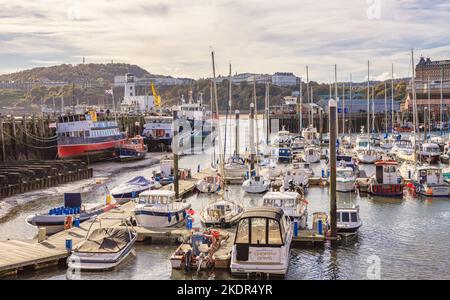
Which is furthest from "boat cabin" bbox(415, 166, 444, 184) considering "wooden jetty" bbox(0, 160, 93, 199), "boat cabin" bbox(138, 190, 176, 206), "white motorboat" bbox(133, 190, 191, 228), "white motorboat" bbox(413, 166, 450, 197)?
"wooden jetty" bbox(0, 160, 93, 199)

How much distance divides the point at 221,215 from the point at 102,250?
7725 millimetres

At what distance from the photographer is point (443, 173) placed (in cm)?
4369

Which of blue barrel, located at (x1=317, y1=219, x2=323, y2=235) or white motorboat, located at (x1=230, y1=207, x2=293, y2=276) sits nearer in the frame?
white motorboat, located at (x1=230, y1=207, x2=293, y2=276)

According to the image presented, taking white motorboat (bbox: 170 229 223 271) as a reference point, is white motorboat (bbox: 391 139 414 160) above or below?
above

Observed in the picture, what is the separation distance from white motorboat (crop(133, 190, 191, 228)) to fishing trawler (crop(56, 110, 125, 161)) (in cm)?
4025

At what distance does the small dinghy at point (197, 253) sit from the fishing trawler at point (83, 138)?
46.1 m

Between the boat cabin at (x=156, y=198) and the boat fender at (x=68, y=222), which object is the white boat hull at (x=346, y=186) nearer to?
the boat cabin at (x=156, y=198)

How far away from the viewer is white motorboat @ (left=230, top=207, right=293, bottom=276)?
790 inches

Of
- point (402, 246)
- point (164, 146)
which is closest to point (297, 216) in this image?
point (402, 246)

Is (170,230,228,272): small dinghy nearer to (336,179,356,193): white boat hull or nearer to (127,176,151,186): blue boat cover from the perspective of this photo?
(127,176,151,186): blue boat cover

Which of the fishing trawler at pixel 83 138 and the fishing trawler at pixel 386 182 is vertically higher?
the fishing trawler at pixel 83 138

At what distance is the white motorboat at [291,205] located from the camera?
26781 mm

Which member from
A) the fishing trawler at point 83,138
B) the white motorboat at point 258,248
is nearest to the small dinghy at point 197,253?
the white motorboat at point 258,248

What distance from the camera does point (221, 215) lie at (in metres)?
28.2
